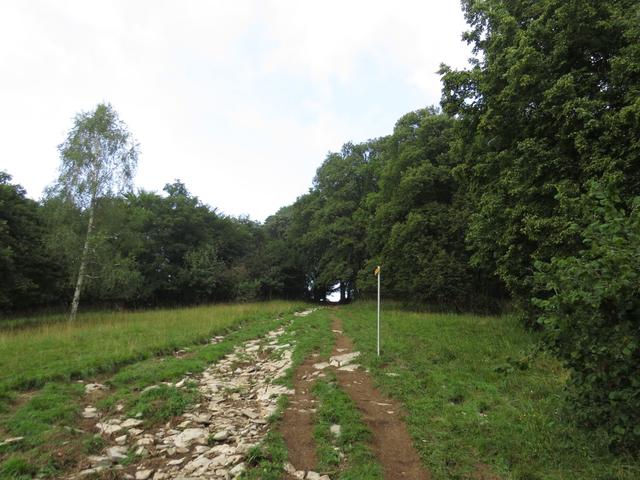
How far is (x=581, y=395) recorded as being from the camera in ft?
15.2

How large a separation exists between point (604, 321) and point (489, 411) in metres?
3.17

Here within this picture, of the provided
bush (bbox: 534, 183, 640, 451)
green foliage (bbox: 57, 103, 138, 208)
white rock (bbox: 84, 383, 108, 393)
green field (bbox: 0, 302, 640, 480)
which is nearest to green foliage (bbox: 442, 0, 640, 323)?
green field (bbox: 0, 302, 640, 480)

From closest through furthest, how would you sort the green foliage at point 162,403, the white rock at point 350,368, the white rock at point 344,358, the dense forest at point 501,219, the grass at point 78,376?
the dense forest at point 501,219
the grass at point 78,376
the green foliage at point 162,403
the white rock at point 350,368
the white rock at point 344,358

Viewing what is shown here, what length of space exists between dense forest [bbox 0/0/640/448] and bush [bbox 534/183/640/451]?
2 cm

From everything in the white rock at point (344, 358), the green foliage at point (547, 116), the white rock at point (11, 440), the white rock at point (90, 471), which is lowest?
the white rock at point (90, 471)

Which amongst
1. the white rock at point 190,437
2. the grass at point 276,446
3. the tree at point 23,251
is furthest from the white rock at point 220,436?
the tree at point 23,251

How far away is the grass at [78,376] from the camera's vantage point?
523 cm

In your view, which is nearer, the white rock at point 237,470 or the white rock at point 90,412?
the white rock at point 237,470

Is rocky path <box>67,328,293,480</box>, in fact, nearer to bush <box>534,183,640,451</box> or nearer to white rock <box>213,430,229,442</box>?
white rock <box>213,430,229,442</box>

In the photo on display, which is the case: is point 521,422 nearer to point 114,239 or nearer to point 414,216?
point 414,216

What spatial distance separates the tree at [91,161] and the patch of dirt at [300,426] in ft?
60.0

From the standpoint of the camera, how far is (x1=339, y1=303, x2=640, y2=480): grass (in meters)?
4.61

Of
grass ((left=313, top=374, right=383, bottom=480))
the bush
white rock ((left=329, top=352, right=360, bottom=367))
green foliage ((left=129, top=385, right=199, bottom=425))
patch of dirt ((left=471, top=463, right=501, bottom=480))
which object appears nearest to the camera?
the bush

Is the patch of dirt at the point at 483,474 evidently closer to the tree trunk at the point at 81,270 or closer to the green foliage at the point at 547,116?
the green foliage at the point at 547,116
